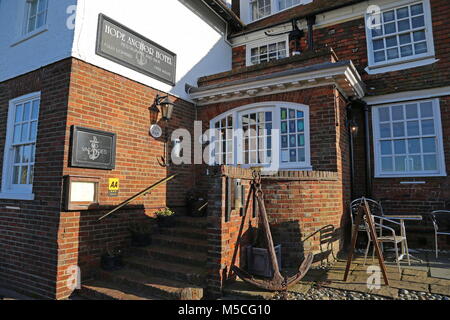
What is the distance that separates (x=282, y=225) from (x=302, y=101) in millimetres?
2850

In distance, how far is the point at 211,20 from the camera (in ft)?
29.2

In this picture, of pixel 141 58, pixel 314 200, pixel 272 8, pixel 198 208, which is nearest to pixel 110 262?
pixel 198 208

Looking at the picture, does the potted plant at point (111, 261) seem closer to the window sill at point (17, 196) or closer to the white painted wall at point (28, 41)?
the window sill at point (17, 196)

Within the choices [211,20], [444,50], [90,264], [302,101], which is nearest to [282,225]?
[302,101]

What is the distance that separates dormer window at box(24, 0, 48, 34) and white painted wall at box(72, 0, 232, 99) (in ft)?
4.55

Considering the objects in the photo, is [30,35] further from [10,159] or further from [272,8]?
[272,8]

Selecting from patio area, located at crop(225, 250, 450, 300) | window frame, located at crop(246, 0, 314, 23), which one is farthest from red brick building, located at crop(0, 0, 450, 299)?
window frame, located at crop(246, 0, 314, 23)

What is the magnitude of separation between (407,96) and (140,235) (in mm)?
6706

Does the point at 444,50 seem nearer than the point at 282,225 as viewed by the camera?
No

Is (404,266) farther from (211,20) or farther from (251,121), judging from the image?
(211,20)

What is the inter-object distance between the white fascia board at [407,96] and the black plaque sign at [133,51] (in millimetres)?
4948

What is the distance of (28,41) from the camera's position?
5.97 m

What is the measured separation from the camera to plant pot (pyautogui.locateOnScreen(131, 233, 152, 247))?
5398 millimetres

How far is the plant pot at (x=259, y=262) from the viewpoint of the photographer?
4312mm
